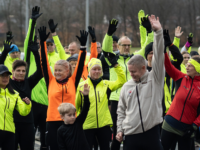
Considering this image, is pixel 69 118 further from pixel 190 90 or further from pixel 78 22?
pixel 78 22

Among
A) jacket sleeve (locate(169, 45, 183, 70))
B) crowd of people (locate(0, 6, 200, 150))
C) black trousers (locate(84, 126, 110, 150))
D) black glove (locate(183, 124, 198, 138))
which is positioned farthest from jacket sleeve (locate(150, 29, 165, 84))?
black trousers (locate(84, 126, 110, 150))

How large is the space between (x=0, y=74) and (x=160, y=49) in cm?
249

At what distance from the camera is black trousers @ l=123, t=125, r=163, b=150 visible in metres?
3.90

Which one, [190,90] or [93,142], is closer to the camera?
[190,90]

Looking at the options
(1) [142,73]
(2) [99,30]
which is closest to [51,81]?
(1) [142,73]

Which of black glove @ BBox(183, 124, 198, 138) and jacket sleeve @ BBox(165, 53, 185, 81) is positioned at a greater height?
jacket sleeve @ BBox(165, 53, 185, 81)

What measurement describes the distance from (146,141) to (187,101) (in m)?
1.30

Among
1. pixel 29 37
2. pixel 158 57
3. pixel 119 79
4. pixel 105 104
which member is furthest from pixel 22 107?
pixel 158 57

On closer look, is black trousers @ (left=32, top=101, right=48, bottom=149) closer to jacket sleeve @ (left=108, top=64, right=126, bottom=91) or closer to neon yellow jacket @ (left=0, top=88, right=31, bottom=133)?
neon yellow jacket @ (left=0, top=88, right=31, bottom=133)

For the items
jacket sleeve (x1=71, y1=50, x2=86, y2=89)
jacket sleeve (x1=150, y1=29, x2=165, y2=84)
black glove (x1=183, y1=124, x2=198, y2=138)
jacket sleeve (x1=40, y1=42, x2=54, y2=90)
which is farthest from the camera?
jacket sleeve (x1=71, y1=50, x2=86, y2=89)

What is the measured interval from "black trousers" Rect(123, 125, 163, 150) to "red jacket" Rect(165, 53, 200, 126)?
1047 mm

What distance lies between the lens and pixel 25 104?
191 inches

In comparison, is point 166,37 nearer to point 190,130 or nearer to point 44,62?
point 190,130

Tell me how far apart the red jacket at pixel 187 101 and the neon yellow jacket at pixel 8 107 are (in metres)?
2.36
